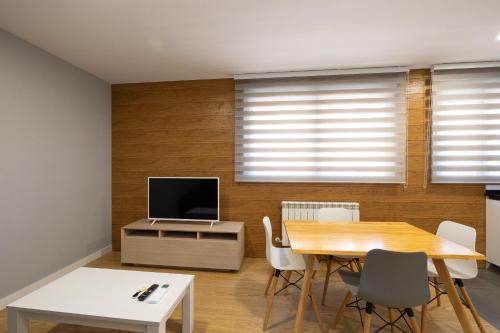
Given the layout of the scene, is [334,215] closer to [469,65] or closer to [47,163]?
[469,65]

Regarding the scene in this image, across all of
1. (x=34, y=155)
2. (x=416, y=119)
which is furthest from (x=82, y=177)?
(x=416, y=119)

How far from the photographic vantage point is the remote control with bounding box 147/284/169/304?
1.58 m

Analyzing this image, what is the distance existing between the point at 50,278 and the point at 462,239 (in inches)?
158

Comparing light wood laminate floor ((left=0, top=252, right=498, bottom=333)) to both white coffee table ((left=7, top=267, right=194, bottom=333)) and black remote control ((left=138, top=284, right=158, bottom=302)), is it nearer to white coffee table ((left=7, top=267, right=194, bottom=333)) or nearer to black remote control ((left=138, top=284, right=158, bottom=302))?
white coffee table ((left=7, top=267, right=194, bottom=333))

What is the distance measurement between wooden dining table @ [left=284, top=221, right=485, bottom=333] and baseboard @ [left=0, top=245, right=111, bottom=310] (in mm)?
2550

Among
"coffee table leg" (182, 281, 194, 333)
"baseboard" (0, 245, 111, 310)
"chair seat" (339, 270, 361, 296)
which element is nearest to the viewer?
"chair seat" (339, 270, 361, 296)

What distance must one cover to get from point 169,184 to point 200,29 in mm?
1869

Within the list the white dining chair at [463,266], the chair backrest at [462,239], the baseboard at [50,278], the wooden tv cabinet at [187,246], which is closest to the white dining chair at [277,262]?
the wooden tv cabinet at [187,246]

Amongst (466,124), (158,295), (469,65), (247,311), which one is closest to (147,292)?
(158,295)

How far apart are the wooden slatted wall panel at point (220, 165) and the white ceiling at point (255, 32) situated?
487 mm

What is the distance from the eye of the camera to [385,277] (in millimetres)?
1445

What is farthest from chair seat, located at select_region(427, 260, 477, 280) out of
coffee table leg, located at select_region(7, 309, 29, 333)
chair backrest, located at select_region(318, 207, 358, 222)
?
coffee table leg, located at select_region(7, 309, 29, 333)

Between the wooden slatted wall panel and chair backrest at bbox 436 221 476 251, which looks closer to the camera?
chair backrest at bbox 436 221 476 251

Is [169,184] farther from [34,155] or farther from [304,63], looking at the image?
[304,63]
